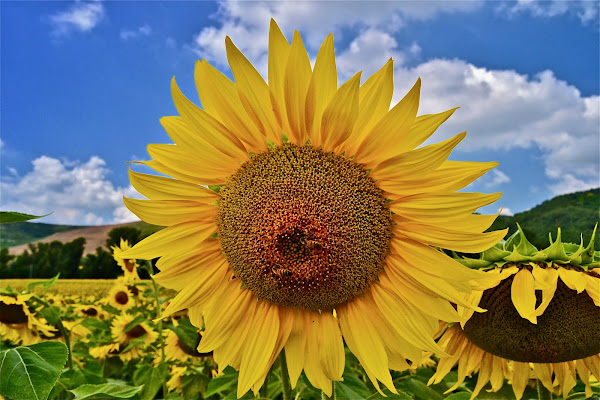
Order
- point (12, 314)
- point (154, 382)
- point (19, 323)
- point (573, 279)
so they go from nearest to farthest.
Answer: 1. point (573, 279)
2. point (154, 382)
3. point (12, 314)
4. point (19, 323)

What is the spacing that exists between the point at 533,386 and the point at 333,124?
3.10 metres

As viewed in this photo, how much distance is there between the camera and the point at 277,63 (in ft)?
5.34

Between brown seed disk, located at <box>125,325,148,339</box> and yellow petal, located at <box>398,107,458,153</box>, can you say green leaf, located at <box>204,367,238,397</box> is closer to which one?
yellow petal, located at <box>398,107,458,153</box>

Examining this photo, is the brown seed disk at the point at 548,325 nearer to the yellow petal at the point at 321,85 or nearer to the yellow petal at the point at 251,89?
the yellow petal at the point at 321,85

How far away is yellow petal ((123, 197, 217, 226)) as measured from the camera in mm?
1855

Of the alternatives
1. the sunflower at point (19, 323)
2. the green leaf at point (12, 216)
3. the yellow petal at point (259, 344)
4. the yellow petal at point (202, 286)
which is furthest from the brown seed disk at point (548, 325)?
the sunflower at point (19, 323)

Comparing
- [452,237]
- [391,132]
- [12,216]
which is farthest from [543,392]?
[12,216]

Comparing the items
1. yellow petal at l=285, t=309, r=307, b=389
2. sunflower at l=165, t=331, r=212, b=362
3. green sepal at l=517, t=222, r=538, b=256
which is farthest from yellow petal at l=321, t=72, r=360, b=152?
sunflower at l=165, t=331, r=212, b=362

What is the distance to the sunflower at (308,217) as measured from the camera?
5.30ft

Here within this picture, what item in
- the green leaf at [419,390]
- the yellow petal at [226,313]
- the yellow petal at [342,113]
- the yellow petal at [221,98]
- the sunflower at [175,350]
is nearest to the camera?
the yellow petal at [342,113]

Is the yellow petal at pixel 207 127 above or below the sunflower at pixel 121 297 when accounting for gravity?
above

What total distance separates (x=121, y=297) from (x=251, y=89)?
17.6 feet

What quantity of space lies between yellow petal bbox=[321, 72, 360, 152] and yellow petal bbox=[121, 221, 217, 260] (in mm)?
605

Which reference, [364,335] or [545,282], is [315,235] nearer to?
[364,335]
